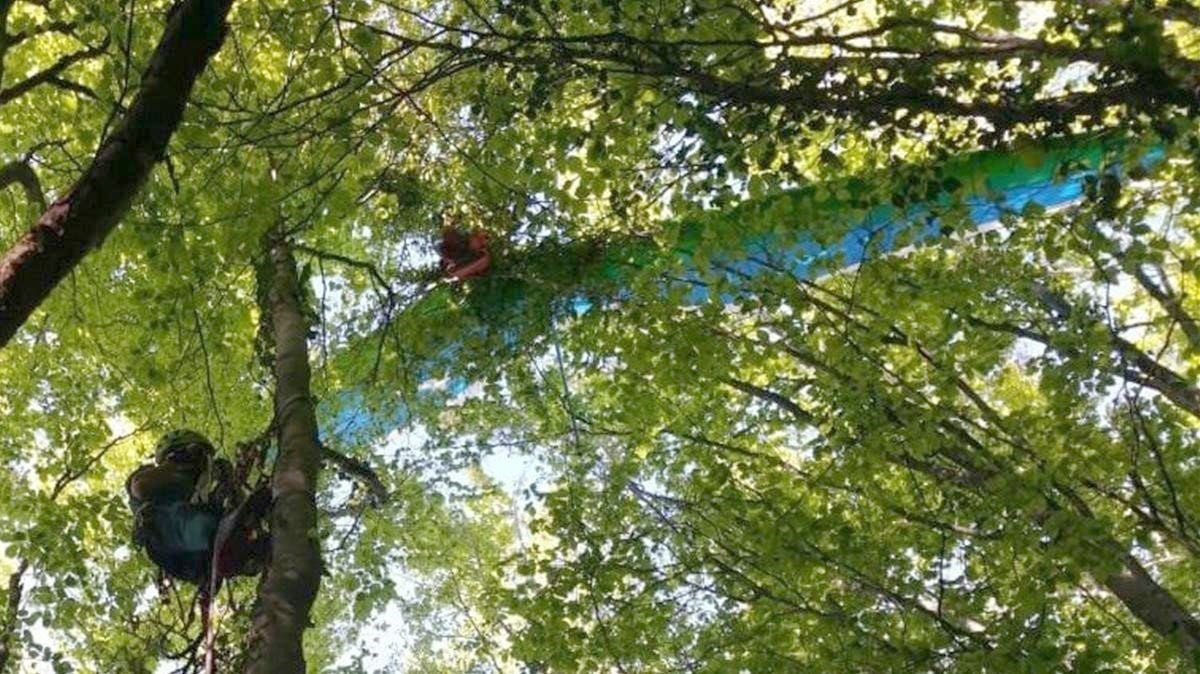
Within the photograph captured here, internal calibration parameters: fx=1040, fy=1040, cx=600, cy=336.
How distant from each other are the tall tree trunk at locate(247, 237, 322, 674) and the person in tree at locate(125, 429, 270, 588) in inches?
10.2

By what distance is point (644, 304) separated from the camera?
595 cm

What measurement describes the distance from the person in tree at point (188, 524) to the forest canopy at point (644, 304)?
216 millimetres

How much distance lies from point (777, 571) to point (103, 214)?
13.4ft

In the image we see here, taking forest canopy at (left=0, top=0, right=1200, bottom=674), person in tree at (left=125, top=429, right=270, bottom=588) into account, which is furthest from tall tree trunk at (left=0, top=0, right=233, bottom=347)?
person in tree at (left=125, top=429, right=270, bottom=588)

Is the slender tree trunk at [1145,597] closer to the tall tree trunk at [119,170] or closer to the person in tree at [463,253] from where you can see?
the person in tree at [463,253]

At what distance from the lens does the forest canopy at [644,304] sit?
12.2ft

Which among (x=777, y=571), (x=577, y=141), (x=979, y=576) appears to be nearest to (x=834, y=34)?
(x=577, y=141)

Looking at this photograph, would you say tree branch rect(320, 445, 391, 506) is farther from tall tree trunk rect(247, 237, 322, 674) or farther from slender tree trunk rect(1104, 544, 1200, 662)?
slender tree trunk rect(1104, 544, 1200, 662)

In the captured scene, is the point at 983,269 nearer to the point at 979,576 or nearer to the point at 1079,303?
the point at 1079,303

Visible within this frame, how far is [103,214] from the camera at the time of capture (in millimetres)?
2785

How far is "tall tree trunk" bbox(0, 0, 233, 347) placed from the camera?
2.72 m

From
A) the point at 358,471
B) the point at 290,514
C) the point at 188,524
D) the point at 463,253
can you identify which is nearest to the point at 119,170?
the point at 290,514

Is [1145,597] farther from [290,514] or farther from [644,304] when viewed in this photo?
[290,514]

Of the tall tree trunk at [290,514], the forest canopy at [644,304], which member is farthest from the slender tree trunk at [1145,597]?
the tall tree trunk at [290,514]
